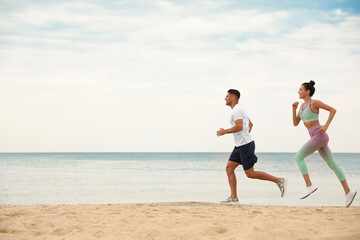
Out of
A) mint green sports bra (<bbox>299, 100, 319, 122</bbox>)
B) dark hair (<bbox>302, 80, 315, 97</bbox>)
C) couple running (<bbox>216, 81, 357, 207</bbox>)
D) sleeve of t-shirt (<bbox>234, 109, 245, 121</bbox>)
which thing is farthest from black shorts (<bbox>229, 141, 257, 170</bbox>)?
dark hair (<bbox>302, 80, 315, 97</bbox>)

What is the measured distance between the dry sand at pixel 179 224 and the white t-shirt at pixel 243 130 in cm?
119

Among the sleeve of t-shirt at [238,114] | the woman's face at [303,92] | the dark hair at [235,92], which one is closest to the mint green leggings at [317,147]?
the woman's face at [303,92]

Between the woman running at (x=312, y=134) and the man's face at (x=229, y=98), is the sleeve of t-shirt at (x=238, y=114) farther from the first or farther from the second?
the woman running at (x=312, y=134)

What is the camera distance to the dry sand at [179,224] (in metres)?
4.23

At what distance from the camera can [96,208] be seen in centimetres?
638

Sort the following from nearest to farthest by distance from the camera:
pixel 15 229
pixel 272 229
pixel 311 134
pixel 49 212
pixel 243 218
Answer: pixel 272 229
pixel 15 229
pixel 243 218
pixel 49 212
pixel 311 134

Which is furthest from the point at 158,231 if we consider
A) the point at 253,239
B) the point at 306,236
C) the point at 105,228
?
the point at 306,236

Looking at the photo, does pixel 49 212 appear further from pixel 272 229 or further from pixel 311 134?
pixel 311 134

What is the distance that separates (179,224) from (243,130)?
2.34m

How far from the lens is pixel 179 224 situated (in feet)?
15.6

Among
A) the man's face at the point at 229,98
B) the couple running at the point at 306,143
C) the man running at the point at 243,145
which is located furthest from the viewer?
the man's face at the point at 229,98

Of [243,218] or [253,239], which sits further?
[243,218]

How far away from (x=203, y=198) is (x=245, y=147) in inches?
167

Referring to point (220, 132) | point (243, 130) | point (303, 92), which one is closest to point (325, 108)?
point (303, 92)
